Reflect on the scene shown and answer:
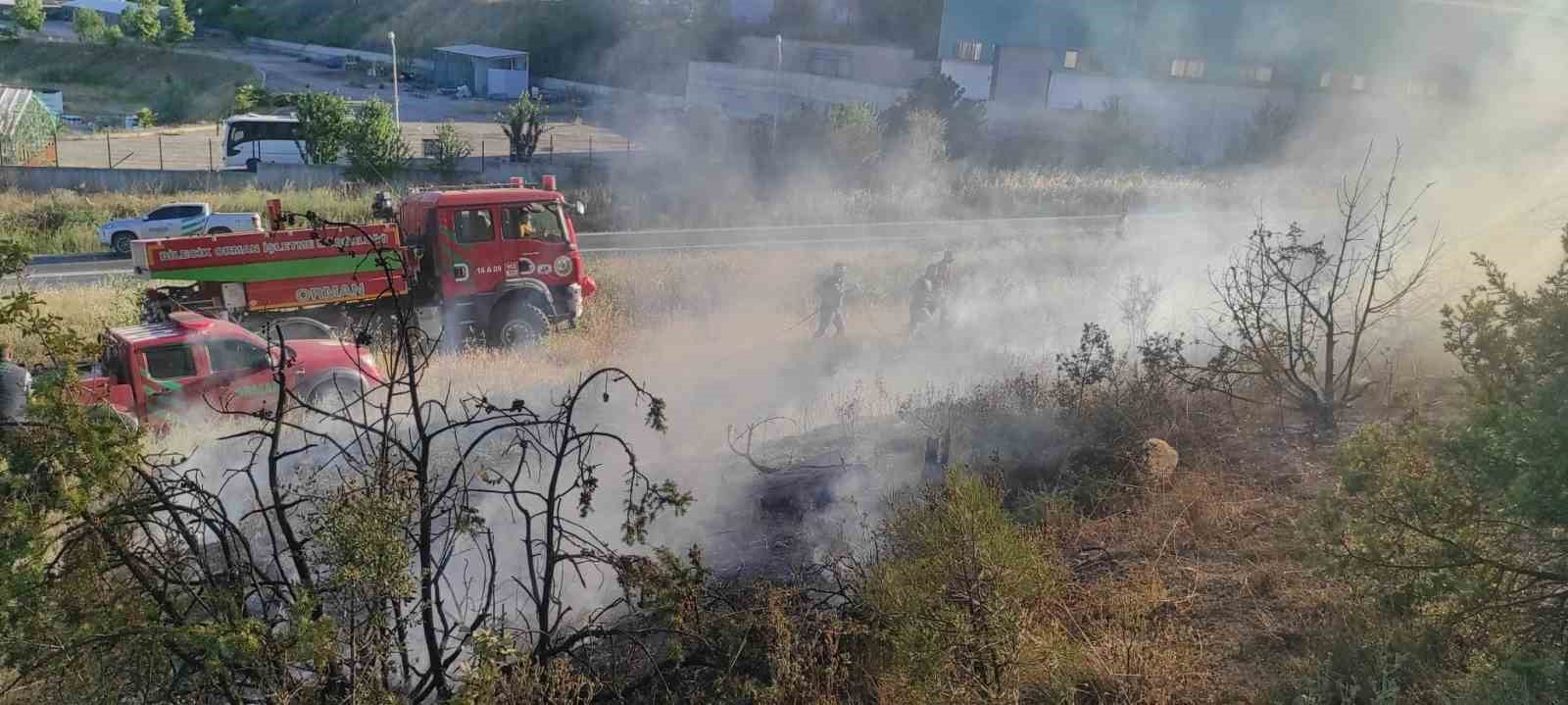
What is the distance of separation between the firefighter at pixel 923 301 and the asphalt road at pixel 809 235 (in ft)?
21.4

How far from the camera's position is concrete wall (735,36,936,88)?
3988 centimetres

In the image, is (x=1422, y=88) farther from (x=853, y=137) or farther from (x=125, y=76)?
(x=125, y=76)

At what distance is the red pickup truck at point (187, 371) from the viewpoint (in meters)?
8.70

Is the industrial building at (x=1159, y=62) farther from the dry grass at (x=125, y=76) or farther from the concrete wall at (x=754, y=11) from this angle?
the dry grass at (x=125, y=76)

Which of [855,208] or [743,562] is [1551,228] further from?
[855,208]

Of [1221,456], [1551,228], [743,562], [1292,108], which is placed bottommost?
[743,562]

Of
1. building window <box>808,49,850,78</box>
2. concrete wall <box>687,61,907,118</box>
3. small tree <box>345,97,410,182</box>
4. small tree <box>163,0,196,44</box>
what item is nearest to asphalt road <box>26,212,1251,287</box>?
small tree <box>345,97,410,182</box>

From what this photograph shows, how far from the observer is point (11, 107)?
84.5ft

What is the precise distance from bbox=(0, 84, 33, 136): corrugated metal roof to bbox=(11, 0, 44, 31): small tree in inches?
1362

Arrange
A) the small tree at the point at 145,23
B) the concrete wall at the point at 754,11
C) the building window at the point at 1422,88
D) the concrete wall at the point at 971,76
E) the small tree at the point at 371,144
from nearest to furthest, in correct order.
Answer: the small tree at the point at 371,144, the building window at the point at 1422,88, the concrete wall at the point at 971,76, the concrete wall at the point at 754,11, the small tree at the point at 145,23

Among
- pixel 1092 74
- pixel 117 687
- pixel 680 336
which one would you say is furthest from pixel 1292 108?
pixel 117 687

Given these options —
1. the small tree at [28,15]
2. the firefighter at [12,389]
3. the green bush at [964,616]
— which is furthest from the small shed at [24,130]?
the small tree at [28,15]

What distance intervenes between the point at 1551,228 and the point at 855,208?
607 inches

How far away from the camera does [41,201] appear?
2047 cm
